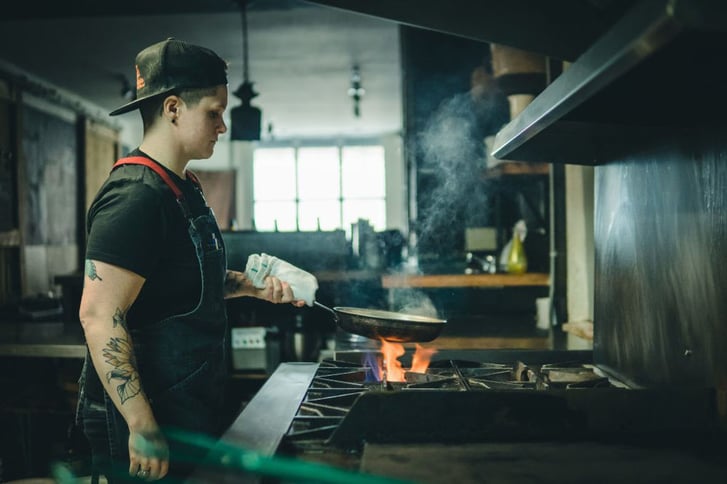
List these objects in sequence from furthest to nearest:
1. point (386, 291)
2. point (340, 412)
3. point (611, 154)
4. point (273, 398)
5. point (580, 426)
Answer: point (386, 291) < point (611, 154) < point (273, 398) < point (340, 412) < point (580, 426)

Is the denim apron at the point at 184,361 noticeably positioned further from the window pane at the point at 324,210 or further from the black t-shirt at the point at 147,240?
the window pane at the point at 324,210

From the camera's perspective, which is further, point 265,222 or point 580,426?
point 265,222

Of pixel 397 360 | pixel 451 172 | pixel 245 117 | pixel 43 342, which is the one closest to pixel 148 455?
pixel 397 360

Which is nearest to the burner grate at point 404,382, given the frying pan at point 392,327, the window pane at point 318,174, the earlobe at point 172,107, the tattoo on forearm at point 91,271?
the frying pan at point 392,327

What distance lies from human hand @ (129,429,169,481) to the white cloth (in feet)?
2.00

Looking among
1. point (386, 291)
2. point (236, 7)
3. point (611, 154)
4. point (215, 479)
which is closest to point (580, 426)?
point (215, 479)

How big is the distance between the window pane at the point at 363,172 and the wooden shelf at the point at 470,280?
31.2 feet

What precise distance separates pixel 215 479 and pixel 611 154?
1525 mm

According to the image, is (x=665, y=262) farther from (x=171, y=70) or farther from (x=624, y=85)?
(x=171, y=70)

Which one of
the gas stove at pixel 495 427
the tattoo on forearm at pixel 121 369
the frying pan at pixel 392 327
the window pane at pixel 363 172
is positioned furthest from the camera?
the window pane at pixel 363 172

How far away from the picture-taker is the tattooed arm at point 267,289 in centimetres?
192

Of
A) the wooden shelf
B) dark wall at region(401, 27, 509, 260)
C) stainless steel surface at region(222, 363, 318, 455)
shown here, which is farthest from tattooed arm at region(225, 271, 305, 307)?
dark wall at region(401, 27, 509, 260)

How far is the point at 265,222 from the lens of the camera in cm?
1316

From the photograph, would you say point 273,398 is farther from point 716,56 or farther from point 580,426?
point 716,56
